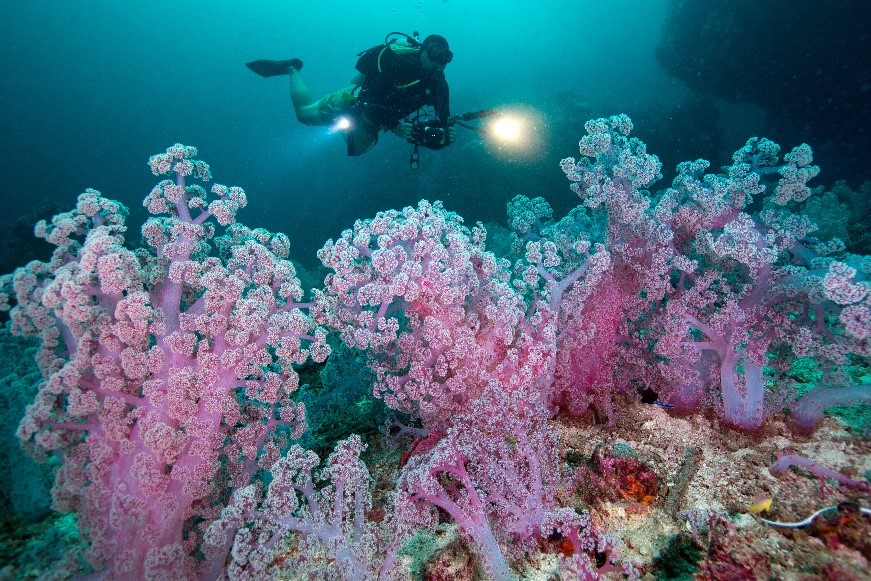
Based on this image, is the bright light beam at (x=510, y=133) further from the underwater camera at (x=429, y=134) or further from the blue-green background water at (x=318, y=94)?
the underwater camera at (x=429, y=134)

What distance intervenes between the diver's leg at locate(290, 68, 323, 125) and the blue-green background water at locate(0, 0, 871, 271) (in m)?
8.45

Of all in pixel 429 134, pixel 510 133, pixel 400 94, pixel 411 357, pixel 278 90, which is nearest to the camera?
pixel 411 357

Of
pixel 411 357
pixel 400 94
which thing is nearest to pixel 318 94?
pixel 400 94

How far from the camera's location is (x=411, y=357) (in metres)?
3.14

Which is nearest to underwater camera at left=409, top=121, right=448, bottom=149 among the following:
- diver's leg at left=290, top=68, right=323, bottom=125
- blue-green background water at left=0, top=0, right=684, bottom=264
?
diver's leg at left=290, top=68, right=323, bottom=125

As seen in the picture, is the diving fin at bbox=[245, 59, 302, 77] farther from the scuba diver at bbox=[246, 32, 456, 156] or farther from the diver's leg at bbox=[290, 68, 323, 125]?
the scuba diver at bbox=[246, 32, 456, 156]

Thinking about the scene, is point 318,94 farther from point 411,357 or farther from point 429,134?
point 411,357

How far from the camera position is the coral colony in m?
2.41

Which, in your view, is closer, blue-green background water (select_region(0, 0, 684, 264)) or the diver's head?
the diver's head

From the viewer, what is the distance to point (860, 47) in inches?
545

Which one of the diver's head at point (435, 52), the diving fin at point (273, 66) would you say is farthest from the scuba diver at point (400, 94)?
the diving fin at point (273, 66)

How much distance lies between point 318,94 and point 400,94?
3592 inches

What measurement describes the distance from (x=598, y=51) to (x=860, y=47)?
6806 cm

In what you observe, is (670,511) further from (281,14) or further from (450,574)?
(281,14)
